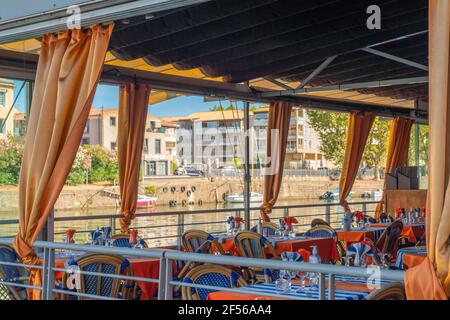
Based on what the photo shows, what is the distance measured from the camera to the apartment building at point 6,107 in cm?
845

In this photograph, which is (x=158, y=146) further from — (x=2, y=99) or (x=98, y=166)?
(x=2, y=99)

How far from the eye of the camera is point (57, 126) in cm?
533

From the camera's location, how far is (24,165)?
554 centimetres

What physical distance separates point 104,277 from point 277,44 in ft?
12.9

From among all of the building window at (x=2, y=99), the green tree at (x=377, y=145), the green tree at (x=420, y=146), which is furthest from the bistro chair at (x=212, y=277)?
the green tree at (x=377, y=145)

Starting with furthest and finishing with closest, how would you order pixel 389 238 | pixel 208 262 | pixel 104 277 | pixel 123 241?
pixel 389 238 → pixel 123 241 → pixel 104 277 → pixel 208 262

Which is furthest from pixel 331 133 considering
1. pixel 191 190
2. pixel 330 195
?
pixel 191 190

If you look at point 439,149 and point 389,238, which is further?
point 389,238

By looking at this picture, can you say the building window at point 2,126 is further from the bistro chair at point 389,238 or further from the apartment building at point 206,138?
the apartment building at point 206,138

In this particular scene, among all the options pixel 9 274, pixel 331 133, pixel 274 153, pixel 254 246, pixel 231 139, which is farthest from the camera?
pixel 331 133

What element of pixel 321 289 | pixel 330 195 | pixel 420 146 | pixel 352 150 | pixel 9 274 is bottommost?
pixel 9 274
